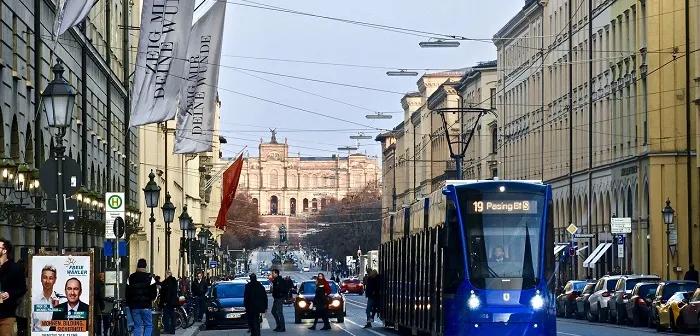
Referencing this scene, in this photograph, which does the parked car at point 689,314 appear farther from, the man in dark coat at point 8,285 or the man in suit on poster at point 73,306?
the man in dark coat at point 8,285

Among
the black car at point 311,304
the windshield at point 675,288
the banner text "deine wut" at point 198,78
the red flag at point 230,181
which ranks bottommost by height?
the black car at point 311,304

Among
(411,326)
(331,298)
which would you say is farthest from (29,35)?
(331,298)

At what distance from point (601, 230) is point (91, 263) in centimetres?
6006

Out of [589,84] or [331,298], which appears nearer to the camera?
[331,298]

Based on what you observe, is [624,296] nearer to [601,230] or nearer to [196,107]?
[196,107]

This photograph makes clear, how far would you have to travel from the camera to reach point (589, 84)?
263 feet

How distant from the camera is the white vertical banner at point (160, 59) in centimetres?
3372

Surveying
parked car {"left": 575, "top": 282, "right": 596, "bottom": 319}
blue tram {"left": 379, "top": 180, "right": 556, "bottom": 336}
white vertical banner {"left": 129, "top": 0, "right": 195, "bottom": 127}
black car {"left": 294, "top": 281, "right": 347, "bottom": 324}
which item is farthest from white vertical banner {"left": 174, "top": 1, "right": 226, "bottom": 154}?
parked car {"left": 575, "top": 282, "right": 596, "bottom": 319}

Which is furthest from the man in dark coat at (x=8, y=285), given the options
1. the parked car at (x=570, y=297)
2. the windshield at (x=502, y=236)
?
the parked car at (x=570, y=297)

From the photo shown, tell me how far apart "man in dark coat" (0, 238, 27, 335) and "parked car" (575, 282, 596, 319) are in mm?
39120

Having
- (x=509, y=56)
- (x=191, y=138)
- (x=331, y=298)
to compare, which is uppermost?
(x=509, y=56)

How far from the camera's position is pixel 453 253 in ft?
101

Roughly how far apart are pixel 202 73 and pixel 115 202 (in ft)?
17.1

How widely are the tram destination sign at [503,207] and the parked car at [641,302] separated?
17.2 m
